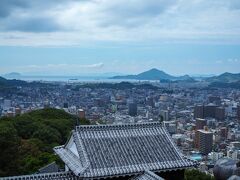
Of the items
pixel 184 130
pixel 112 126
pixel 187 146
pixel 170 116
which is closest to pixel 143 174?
pixel 112 126

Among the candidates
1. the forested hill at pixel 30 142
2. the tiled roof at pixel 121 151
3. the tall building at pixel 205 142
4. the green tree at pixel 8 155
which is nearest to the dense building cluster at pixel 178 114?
the tall building at pixel 205 142

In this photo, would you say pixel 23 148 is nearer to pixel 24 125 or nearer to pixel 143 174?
pixel 24 125

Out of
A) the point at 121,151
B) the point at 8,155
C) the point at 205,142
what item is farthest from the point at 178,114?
the point at 121,151

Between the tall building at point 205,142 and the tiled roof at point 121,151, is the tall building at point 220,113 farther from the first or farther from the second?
the tiled roof at point 121,151

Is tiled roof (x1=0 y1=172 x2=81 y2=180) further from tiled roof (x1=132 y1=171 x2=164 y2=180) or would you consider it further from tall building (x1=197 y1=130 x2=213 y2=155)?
tall building (x1=197 y1=130 x2=213 y2=155)

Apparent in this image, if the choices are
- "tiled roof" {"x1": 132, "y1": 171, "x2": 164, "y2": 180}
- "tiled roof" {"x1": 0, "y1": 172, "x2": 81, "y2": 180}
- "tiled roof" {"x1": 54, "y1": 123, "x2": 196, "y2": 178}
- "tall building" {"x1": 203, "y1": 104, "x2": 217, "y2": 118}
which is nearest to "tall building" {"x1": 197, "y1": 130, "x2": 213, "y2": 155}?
"tall building" {"x1": 203, "y1": 104, "x2": 217, "y2": 118}

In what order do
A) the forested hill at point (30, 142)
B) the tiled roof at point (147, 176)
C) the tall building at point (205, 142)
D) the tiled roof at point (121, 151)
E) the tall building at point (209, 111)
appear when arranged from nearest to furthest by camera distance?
1. the tiled roof at point (147, 176)
2. the tiled roof at point (121, 151)
3. the forested hill at point (30, 142)
4. the tall building at point (205, 142)
5. the tall building at point (209, 111)
